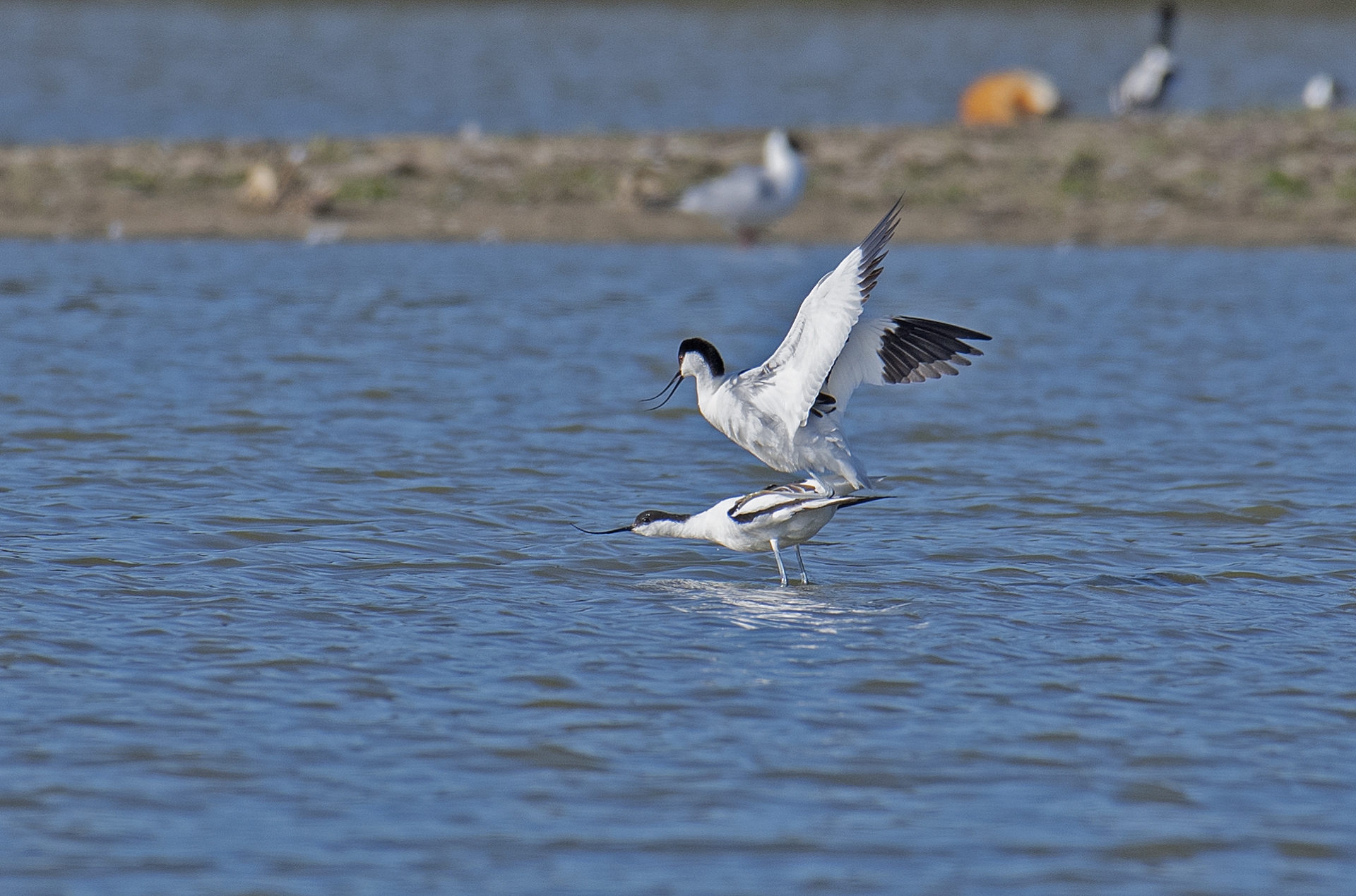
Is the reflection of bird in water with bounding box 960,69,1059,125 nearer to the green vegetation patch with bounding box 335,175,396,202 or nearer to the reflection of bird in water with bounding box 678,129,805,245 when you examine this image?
the reflection of bird in water with bounding box 678,129,805,245

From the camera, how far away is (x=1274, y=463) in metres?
10.0

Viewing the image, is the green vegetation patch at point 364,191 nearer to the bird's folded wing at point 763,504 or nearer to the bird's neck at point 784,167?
the bird's neck at point 784,167

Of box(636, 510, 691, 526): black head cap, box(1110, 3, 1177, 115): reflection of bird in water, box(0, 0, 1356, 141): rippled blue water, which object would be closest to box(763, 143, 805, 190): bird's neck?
box(0, 0, 1356, 141): rippled blue water

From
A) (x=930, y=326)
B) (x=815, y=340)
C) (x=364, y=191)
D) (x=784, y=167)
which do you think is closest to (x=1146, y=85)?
(x=784, y=167)

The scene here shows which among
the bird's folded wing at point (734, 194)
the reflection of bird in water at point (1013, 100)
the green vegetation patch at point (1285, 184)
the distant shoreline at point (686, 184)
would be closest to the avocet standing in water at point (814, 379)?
the bird's folded wing at point (734, 194)

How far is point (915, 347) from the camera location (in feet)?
24.5

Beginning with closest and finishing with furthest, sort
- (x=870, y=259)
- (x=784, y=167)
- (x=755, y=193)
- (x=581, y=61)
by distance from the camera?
(x=870, y=259) → (x=755, y=193) → (x=784, y=167) → (x=581, y=61)

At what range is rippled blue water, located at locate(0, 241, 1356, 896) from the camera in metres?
4.72

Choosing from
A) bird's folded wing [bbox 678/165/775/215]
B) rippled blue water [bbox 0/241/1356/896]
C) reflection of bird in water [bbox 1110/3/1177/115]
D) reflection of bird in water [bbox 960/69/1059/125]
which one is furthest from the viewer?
reflection of bird in water [bbox 960/69/1059/125]

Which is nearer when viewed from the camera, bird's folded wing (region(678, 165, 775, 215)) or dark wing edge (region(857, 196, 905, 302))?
dark wing edge (region(857, 196, 905, 302))

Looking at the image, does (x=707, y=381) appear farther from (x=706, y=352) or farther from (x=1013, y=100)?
(x=1013, y=100)

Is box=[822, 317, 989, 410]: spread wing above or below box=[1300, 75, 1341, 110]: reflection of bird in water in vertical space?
below

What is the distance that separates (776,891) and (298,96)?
26869mm

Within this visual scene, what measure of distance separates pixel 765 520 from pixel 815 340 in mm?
761
